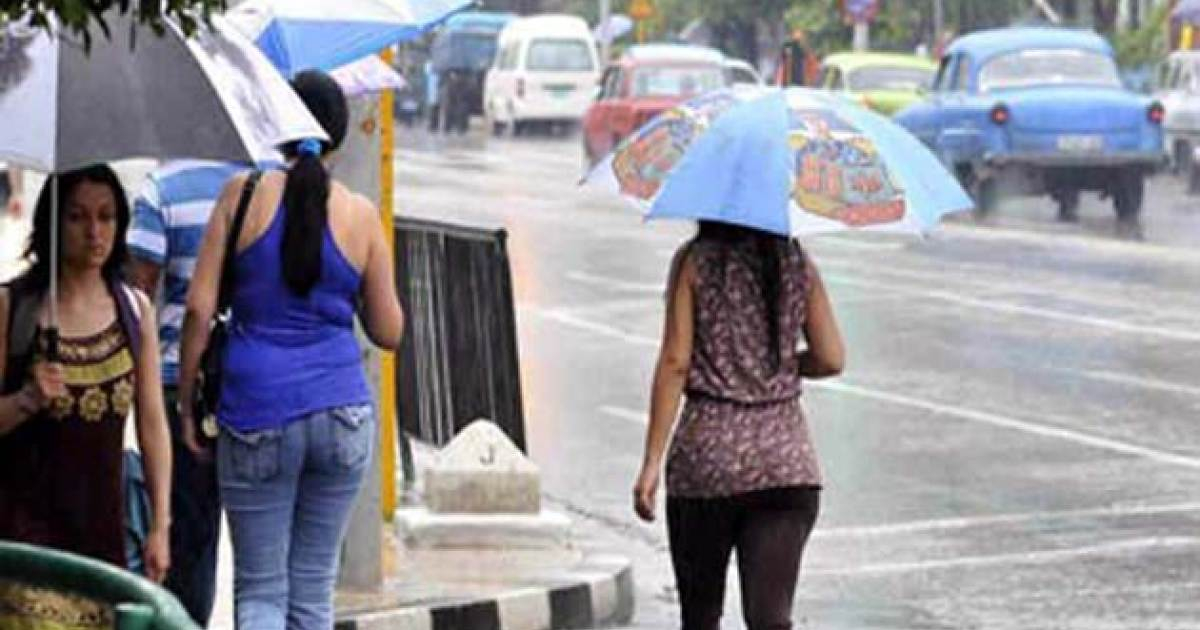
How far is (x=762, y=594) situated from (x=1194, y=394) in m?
10.6

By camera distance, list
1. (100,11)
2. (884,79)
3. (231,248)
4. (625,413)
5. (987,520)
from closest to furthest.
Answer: (100,11) → (231,248) → (987,520) → (625,413) → (884,79)

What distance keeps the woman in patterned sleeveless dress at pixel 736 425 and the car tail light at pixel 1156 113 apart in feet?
81.4

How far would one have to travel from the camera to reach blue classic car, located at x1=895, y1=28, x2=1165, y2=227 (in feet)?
106

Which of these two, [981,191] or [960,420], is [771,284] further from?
[981,191]

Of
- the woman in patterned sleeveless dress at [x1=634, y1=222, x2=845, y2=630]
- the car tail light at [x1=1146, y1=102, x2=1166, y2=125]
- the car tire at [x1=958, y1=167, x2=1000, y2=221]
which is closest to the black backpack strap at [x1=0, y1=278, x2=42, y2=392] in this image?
the woman in patterned sleeveless dress at [x1=634, y1=222, x2=845, y2=630]

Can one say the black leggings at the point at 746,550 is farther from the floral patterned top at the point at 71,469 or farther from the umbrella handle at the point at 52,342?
the umbrella handle at the point at 52,342

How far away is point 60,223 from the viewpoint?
7.60m

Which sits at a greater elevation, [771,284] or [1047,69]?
[771,284]

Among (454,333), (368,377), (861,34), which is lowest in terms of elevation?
(861,34)

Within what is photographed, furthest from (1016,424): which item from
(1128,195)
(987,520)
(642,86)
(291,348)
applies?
(642,86)

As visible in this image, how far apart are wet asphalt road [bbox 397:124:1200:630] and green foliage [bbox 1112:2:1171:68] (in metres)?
17.5

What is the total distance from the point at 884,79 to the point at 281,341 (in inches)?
1386

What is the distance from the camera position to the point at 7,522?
24.3 ft

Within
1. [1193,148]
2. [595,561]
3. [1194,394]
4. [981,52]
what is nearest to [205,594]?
[595,561]
